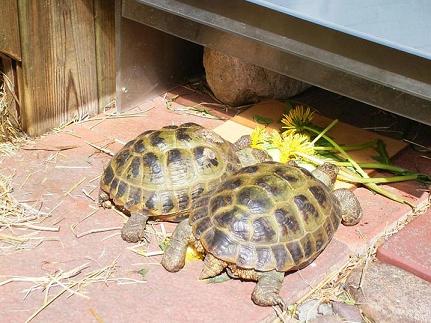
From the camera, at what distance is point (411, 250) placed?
155 inches

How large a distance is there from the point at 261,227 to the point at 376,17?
1.23m

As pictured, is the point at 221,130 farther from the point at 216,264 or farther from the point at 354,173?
the point at 216,264

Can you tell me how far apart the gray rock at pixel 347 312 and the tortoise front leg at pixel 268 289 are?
0.29 m

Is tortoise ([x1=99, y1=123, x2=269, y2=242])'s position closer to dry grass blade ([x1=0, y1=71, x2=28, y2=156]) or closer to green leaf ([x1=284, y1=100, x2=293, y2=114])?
dry grass blade ([x1=0, y1=71, x2=28, y2=156])

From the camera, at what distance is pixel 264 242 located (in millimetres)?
3490

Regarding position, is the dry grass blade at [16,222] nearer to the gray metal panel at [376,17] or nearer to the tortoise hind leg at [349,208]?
the tortoise hind leg at [349,208]

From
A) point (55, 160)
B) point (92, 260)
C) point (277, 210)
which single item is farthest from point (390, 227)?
point (55, 160)

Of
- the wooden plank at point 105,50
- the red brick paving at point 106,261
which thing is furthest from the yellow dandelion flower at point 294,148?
the wooden plank at point 105,50

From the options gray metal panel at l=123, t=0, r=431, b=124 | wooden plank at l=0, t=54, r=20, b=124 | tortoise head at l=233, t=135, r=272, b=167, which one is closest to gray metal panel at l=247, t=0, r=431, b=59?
gray metal panel at l=123, t=0, r=431, b=124

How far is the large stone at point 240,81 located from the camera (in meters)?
5.18

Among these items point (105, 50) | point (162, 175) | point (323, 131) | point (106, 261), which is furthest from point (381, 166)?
point (105, 50)

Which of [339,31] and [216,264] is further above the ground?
[339,31]

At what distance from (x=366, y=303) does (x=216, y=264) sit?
744mm

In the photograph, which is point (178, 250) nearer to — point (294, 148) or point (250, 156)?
point (250, 156)
